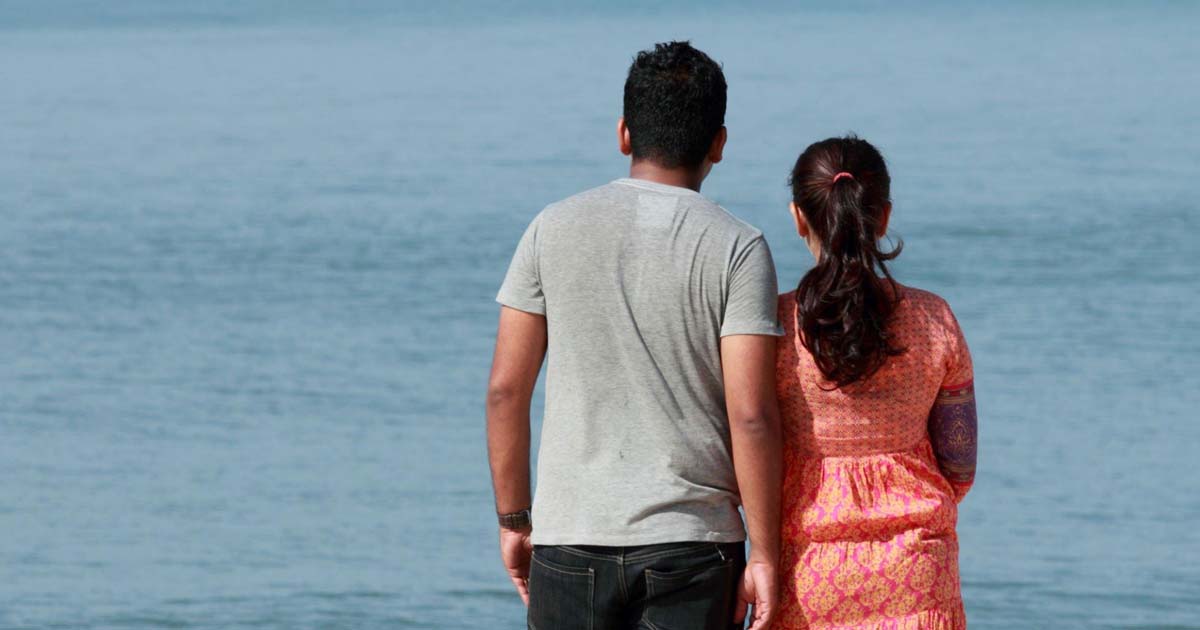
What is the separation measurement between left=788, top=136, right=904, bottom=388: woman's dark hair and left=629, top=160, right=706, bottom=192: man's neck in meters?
0.15

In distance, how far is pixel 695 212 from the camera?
2.26m

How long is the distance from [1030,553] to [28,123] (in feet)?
58.8

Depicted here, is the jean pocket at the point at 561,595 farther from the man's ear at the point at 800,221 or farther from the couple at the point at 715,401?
the man's ear at the point at 800,221

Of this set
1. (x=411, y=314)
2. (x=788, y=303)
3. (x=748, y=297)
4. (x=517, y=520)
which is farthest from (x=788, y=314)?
(x=411, y=314)

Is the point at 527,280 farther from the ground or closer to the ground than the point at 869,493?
farther from the ground

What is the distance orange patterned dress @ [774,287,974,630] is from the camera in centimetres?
234

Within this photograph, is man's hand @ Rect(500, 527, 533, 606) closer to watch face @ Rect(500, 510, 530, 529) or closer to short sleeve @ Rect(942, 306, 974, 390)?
watch face @ Rect(500, 510, 530, 529)

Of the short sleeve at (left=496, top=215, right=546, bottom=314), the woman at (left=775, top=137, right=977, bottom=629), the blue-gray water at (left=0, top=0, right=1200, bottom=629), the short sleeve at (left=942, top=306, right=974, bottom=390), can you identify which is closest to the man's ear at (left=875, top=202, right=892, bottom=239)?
the woman at (left=775, top=137, right=977, bottom=629)

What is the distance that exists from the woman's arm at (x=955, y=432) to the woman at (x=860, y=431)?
1.6 inches

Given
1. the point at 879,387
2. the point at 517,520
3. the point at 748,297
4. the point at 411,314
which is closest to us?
the point at 748,297

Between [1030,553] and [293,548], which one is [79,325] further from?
[1030,553]

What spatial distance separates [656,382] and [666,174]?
278mm

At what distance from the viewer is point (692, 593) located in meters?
2.29

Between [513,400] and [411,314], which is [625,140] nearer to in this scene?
[513,400]
